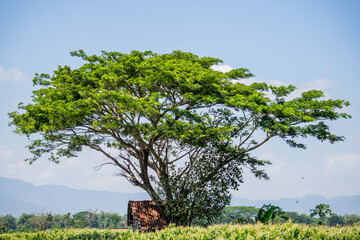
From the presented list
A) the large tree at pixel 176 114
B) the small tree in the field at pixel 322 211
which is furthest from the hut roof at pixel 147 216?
the small tree in the field at pixel 322 211

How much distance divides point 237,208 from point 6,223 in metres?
50.5

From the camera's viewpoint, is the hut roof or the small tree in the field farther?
the hut roof

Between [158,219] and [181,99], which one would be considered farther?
→ [158,219]

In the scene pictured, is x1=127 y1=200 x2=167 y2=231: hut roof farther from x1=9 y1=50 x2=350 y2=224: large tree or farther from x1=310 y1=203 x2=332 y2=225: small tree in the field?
x1=310 y1=203 x2=332 y2=225: small tree in the field

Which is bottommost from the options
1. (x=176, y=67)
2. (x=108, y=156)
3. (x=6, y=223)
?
(x=6, y=223)

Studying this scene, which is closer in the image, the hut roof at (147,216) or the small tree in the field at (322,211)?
the small tree in the field at (322,211)

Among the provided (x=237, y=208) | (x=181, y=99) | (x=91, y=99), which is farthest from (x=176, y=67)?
(x=237, y=208)

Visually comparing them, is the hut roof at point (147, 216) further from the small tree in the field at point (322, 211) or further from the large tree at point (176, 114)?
the small tree in the field at point (322, 211)

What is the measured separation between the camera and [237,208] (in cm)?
8138

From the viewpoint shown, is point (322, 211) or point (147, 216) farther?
point (147, 216)

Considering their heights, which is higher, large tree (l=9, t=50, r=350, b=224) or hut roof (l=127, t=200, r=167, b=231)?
large tree (l=9, t=50, r=350, b=224)

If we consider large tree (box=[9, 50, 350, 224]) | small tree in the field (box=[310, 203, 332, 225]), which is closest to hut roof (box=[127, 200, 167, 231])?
large tree (box=[9, 50, 350, 224])

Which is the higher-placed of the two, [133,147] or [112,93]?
[112,93]

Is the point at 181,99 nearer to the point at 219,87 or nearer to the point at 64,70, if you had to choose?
the point at 219,87
